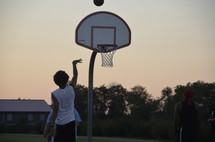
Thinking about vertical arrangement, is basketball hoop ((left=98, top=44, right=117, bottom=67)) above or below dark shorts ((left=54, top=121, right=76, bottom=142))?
above

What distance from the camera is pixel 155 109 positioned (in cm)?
8881

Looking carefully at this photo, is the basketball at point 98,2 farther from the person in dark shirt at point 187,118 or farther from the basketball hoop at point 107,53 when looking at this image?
the person in dark shirt at point 187,118

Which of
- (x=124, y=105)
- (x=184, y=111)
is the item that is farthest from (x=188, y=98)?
(x=124, y=105)

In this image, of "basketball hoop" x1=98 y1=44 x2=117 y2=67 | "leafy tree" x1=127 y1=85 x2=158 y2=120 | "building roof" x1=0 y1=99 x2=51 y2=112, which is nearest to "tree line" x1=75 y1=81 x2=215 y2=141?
"leafy tree" x1=127 y1=85 x2=158 y2=120

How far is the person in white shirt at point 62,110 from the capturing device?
32.7 ft

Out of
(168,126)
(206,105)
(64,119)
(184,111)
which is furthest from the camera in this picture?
(206,105)

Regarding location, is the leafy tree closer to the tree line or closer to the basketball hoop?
the tree line

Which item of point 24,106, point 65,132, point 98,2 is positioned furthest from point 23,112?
point 65,132

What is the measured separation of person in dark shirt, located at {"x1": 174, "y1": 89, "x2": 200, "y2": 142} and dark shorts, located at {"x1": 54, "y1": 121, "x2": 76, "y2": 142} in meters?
4.06

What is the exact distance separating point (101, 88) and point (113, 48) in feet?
289

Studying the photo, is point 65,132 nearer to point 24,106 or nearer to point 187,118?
point 187,118

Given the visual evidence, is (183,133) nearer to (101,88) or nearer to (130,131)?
(130,131)

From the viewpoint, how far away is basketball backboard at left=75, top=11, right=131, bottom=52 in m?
14.1

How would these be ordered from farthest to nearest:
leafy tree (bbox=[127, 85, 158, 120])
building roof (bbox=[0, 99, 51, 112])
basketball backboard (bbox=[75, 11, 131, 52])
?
building roof (bbox=[0, 99, 51, 112]), leafy tree (bbox=[127, 85, 158, 120]), basketball backboard (bbox=[75, 11, 131, 52])
